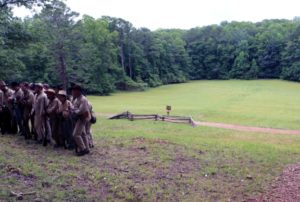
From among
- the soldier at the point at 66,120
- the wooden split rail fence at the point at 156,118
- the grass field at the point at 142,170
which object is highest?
the soldier at the point at 66,120

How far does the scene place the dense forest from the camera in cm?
5156

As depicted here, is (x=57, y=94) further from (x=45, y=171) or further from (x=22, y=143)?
(x=45, y=171)

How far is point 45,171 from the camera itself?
8.66 metres

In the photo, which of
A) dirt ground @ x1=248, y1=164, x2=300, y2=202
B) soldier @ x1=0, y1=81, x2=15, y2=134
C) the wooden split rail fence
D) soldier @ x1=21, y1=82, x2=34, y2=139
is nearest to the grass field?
dirt ground @ x1=248, y1=164, x2=300, y2=202

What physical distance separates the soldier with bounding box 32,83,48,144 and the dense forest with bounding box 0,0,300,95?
552 inches

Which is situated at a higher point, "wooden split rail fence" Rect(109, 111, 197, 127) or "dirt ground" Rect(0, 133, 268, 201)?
"dirt ground" Rect(0, 133, 268, 201)

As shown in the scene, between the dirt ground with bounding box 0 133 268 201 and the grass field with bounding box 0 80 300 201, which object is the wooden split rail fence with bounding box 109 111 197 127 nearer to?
the grass field with bounding box 0 80 300 201

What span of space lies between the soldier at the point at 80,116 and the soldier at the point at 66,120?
0.45 m

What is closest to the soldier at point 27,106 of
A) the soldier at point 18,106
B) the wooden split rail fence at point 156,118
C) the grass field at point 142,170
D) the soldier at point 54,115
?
the soldier at point 18,106

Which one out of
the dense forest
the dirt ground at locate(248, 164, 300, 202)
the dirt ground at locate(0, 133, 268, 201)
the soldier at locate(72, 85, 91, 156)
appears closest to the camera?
the dirt ground at locate(0, 133, 268, 201)

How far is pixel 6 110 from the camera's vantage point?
13.8 meters

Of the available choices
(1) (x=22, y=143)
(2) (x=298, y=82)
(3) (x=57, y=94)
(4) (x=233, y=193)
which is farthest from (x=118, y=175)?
(2) (x=298, y=82)

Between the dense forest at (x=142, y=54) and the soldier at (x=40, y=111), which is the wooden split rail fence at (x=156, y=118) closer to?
the dense forest at (x=142, y=54)

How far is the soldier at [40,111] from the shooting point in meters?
11.8
